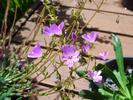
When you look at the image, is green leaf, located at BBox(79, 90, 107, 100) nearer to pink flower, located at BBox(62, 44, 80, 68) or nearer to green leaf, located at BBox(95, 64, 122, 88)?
green leaf, located at BBox(95, 64, 122, 88)

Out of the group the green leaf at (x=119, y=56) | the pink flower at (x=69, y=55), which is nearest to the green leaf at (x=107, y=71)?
the green leaf at (x=119, y=56)

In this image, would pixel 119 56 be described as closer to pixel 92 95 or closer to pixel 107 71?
pixel 107 71

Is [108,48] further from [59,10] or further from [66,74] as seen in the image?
[59,10]

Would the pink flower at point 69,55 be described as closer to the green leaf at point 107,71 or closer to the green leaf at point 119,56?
the green leaf at point 107,71

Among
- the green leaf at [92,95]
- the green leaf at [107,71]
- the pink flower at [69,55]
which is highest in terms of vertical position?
the pink flower at [69,55]

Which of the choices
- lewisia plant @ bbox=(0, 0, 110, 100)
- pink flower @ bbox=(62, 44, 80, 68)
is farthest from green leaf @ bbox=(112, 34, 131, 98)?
pink flower @ bbox=(62, 44, 80, 68)

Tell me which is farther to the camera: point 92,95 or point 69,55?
point 92,95

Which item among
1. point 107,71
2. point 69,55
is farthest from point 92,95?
point 69,55

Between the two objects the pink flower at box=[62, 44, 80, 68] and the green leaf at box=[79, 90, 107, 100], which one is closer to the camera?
the pink flower at box=[62, 44, 80, 68]

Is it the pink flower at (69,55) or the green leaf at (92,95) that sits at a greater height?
the pink flower at (69,55)

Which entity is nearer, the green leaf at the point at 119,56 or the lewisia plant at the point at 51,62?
the lewisia plant at the point at 51,62

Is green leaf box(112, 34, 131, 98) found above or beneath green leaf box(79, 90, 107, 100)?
above
